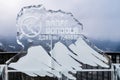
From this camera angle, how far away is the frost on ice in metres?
5.30

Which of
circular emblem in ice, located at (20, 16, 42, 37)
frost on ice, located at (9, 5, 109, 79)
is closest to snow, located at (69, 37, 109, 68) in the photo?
frost on ice, located at (9, 5, 109, 79)

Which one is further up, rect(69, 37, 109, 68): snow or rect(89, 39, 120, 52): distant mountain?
rect(89, 39, 120, 52): distant mountain

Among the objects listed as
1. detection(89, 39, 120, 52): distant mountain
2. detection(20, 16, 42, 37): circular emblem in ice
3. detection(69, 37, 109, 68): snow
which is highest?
detection(20, 16, 42, 37): circular emblem in ice

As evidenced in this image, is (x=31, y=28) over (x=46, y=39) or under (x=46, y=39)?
over

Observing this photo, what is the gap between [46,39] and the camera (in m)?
5.31

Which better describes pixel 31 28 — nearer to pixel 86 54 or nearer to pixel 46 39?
pixel 46 39

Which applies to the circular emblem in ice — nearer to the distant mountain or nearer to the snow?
the snow

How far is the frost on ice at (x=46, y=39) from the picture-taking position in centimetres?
530

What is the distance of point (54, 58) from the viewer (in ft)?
17.5

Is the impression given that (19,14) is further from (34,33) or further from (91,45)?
(91,45)

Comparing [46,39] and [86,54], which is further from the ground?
[46,39]

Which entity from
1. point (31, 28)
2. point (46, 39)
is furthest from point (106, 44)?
point (31, 28)

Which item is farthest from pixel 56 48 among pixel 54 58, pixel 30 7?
pixel 30 7

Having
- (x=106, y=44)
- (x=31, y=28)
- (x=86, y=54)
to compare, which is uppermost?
(x=31, y=28)
